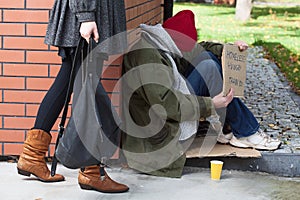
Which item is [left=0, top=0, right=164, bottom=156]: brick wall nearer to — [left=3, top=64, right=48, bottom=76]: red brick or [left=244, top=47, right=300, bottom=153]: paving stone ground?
[left=3, top=64, right=48, bottom=76]: red brick

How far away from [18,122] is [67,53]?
820mm

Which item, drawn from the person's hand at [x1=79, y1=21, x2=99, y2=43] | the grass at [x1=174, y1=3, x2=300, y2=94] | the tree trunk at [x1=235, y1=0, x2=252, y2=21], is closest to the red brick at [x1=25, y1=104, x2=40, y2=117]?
the person's hand at [x1=79, y1=21, x2=99, y2=43]

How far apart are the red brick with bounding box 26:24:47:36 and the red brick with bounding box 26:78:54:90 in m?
0.31

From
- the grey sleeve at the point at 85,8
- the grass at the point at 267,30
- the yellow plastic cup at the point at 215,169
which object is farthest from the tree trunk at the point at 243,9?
the grey sleeve at the point at 85,8

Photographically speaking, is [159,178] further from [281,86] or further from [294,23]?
[294,23]

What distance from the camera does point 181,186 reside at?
15.2 feet

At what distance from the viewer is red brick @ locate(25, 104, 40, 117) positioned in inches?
192

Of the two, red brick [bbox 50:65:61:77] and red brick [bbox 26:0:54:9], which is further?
red brick [bbox 50:65:61:77]

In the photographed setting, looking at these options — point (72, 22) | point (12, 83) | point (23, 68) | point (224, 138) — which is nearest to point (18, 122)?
point (12, 83)

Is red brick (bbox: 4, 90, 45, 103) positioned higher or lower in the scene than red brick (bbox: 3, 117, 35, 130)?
higher

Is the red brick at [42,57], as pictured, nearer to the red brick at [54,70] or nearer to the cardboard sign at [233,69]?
the red brick at [54,70]

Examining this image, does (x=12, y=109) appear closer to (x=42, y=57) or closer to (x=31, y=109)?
(x=31, y=109)

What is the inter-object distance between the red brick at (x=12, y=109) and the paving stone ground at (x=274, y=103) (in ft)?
5.89

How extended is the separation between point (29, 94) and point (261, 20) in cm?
1659
